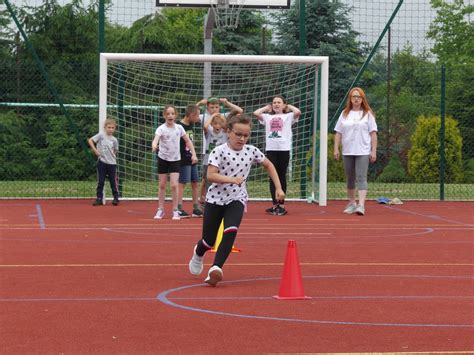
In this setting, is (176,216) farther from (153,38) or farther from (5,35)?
(153,38)

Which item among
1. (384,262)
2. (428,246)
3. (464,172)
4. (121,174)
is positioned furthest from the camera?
(464,172)

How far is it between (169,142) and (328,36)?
18.8 meters

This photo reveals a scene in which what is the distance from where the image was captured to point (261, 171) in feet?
71.8

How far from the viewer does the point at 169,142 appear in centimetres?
1644

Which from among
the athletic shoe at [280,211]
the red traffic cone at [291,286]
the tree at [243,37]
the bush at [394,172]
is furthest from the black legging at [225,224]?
the tree at [243,37]

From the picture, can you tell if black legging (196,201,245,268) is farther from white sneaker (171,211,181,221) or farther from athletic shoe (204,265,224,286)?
white sneaker (171,211,181,221)

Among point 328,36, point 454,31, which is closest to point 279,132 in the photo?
point 328,36

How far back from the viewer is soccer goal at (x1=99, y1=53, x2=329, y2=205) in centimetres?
2072

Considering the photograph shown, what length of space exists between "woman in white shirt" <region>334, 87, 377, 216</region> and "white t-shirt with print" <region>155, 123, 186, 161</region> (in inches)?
116

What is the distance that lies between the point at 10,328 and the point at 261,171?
583 inches

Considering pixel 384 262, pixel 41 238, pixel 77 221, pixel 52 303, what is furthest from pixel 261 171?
pixel 52 303

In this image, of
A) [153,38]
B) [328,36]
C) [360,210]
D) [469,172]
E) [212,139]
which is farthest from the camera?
[153,38]

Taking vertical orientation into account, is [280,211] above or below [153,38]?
below

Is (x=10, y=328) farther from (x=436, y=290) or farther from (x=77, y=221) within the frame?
(x=77, y=221)
